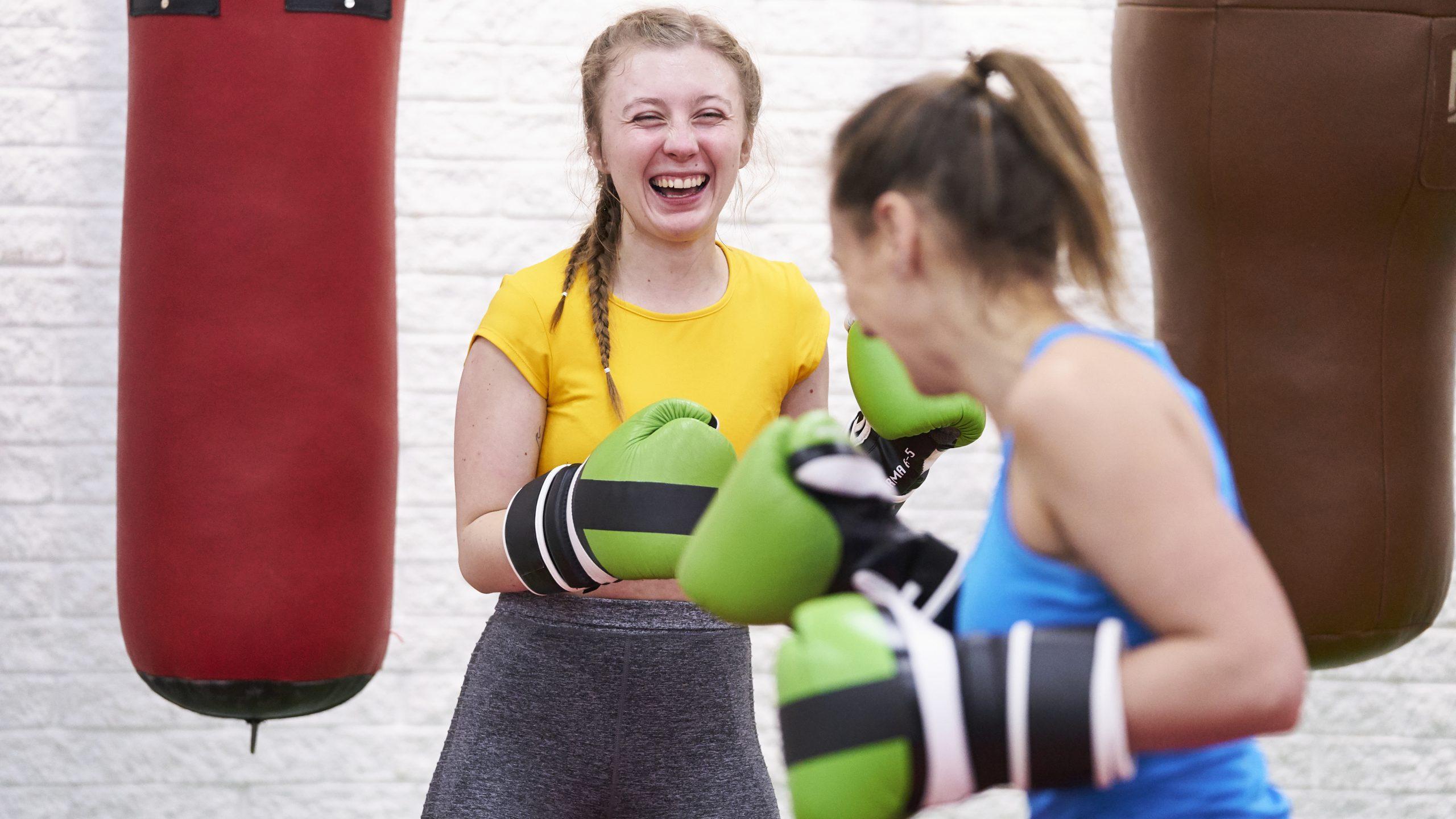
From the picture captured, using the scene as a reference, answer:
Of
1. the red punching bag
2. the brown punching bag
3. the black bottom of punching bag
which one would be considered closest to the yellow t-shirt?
the red punching bag

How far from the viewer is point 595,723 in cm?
150

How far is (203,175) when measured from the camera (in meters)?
1.61

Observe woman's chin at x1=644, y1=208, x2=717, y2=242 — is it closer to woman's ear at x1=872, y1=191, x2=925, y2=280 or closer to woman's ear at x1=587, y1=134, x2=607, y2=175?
woman's ear at x1=587, y1=134, x2=607, y2=175

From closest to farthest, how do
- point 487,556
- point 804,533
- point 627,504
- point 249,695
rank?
point 804,533
point 627,504
point 487,556
point 249,695

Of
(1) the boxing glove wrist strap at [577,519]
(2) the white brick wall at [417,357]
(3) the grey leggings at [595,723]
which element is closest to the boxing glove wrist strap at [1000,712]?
(1) the boxing glove wrist strap at [577,519]

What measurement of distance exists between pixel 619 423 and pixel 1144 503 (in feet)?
2.78

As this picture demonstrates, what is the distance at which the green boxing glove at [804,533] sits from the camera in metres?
1.03

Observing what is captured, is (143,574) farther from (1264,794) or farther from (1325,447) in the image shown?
(1325,447)

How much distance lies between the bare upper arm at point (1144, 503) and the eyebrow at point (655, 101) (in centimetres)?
83

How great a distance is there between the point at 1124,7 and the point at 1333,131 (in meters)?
0.32

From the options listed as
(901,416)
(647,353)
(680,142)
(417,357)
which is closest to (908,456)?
(901,416)

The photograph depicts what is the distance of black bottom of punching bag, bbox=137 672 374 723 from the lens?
1.60 metres

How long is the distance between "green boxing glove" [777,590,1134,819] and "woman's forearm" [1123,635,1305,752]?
1cm

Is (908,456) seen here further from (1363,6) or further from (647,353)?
(1363,6)
